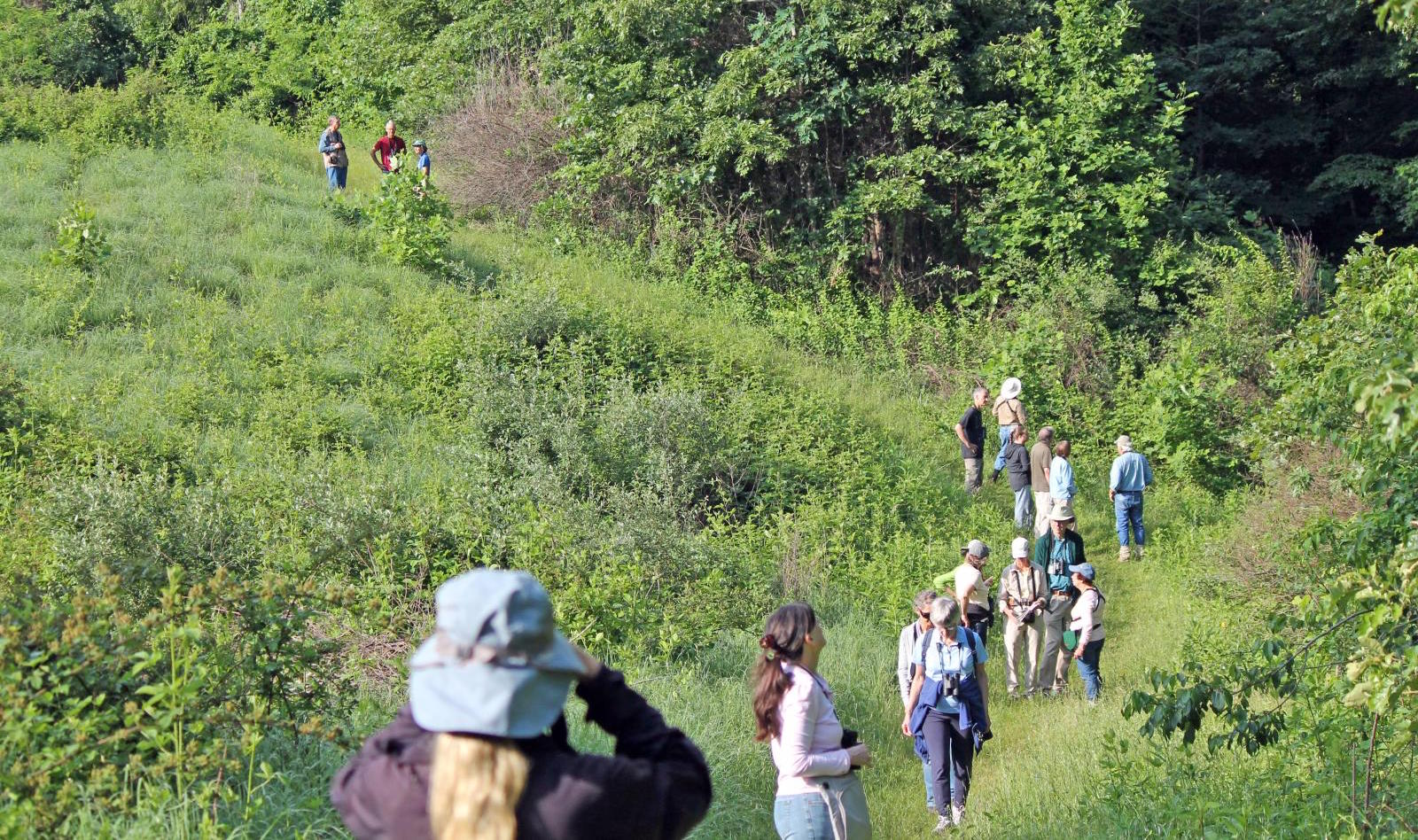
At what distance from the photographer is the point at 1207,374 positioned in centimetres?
1906

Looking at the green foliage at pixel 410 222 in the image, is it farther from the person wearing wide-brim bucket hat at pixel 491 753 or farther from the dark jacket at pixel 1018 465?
the person wearing wide-brim bucket hat at pixel 491 753

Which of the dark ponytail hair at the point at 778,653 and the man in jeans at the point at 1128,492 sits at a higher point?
the dark ponytail hair at the point at 778,653

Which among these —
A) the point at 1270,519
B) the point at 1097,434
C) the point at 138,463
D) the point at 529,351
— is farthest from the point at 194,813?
the point at 1097,434

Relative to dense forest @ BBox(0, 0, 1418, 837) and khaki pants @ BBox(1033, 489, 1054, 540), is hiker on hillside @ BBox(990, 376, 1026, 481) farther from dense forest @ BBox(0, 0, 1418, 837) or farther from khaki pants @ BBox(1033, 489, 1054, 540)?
khaki pants @ BBox(1033, 489, 1054, 540)

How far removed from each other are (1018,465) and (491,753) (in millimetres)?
13475

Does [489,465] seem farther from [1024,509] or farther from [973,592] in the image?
[1024,509]

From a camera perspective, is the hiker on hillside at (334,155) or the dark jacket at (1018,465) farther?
the hiker on hillside at (334,155)

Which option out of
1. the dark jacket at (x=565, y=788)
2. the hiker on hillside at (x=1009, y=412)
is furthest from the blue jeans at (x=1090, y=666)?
the dark jacket at (x=565, y=788)

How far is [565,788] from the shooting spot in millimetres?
2646

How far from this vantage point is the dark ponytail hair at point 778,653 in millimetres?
5453

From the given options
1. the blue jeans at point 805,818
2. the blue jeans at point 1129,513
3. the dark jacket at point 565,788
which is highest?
the dark jacket at point 565,788

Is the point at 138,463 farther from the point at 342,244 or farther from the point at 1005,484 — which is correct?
the point at 1005,484

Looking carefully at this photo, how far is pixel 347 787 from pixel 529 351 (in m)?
12.8

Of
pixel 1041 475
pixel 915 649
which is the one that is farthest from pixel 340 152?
pixel 915 649
